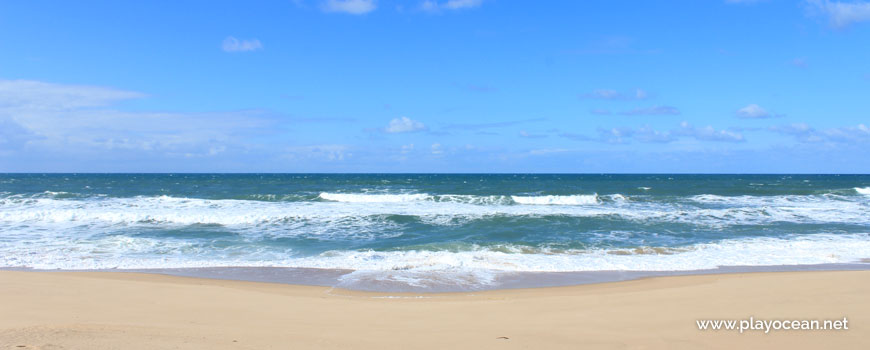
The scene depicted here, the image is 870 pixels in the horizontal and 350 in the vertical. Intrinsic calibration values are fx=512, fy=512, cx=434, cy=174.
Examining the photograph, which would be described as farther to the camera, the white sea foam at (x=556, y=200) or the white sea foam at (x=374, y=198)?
the white sea foam at (x=374, y=198)

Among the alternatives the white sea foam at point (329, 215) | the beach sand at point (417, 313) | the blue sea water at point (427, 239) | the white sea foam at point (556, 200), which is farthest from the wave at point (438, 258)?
the white sea foam at point (556, 200)

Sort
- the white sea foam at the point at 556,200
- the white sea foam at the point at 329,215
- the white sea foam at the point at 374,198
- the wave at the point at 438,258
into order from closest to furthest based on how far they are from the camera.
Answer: the wave at the point at 438,258
the white sea foam at the point at 329,215
the white sea foam at the point at 556,200
the white sea foam at the point at 374,198

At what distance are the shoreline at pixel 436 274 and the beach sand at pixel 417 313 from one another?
42 centimetres

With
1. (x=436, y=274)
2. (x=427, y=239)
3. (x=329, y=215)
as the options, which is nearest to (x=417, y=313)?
(x=436, y=274)

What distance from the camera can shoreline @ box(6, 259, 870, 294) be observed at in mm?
8422

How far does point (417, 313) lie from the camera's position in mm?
6250

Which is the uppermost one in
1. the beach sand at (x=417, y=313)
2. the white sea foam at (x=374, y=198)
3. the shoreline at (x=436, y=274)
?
the white sea foam at (x=374, y=198)

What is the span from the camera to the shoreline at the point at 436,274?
8422 mm

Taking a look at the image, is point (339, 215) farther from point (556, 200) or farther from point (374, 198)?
point (556, 200)

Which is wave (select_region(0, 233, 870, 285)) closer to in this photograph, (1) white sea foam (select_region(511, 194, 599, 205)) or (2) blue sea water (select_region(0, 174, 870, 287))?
(2) blue sea water (select_region(0, 174, 870, 287))

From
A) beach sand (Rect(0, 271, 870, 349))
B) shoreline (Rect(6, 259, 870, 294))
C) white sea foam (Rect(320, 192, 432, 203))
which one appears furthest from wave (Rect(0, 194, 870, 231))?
beach sand (Rect(0, 271, 870, 349))

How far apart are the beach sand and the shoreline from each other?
42 centimetres

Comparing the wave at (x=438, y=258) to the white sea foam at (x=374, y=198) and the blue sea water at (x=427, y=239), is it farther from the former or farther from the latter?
the white sea foam at (x=374, y=198)

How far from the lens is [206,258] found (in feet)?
37.9
